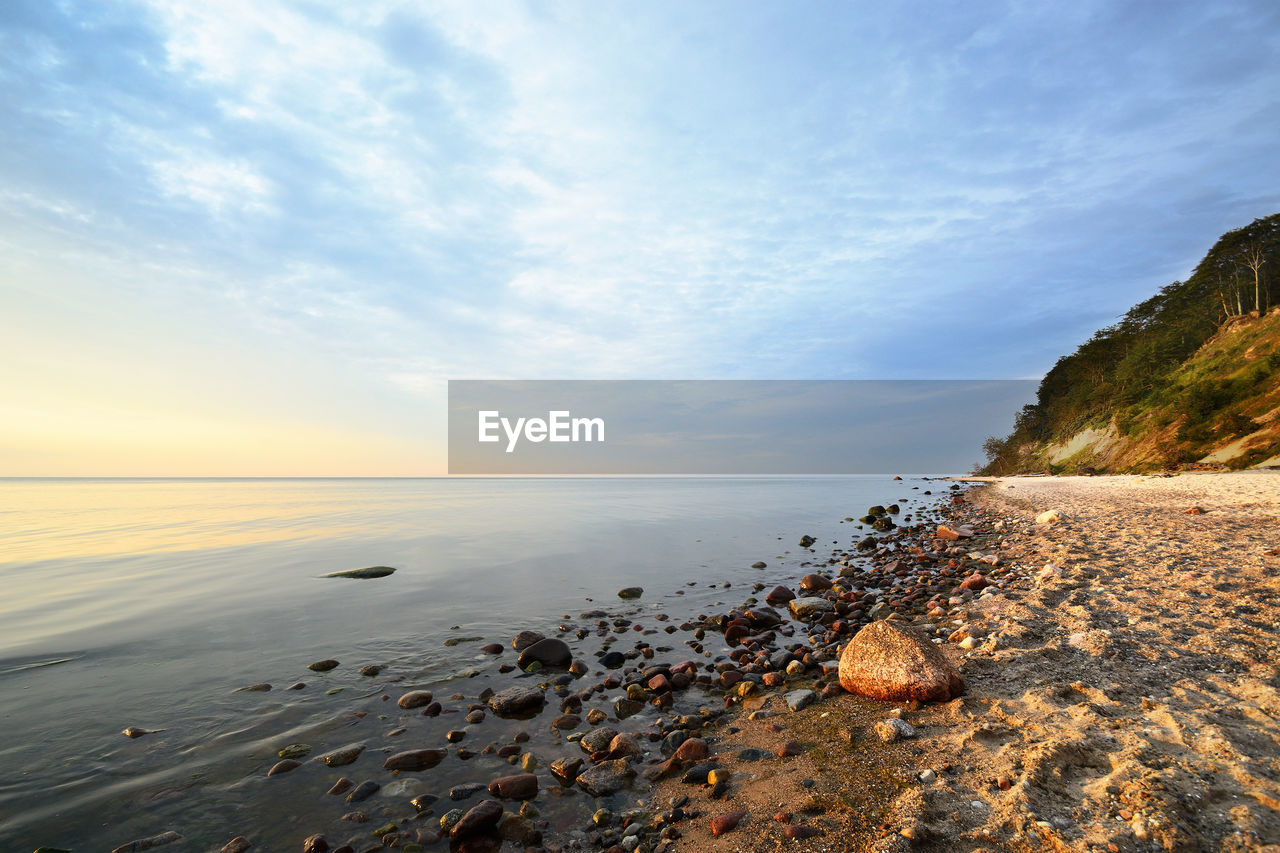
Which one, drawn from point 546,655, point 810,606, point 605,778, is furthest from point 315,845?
point 810,606

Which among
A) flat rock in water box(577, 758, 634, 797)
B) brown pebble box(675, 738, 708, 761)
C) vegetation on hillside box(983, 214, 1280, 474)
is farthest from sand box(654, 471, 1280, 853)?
vegetation on hillside box(983, 214, 1280, 474)

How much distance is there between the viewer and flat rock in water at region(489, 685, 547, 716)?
7.29 meters

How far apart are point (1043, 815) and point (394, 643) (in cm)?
1072

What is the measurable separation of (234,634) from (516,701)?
8009mm

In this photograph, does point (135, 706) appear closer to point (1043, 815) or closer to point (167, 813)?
point (167, 813)

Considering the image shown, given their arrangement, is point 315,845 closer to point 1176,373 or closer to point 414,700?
point 414,700

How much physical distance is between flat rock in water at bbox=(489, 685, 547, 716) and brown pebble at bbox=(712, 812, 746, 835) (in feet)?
12.5

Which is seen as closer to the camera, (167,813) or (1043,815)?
(1043,815)

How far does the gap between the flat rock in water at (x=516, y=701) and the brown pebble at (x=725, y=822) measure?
3.82 meters

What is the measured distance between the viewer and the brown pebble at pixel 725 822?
168 inches

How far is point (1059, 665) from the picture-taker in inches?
241


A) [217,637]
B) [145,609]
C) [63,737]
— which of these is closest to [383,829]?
[63,737]

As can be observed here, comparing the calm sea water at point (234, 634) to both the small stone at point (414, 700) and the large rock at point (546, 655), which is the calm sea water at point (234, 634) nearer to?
the small stone at point (414, 700)

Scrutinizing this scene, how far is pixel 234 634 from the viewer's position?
10875 mm
